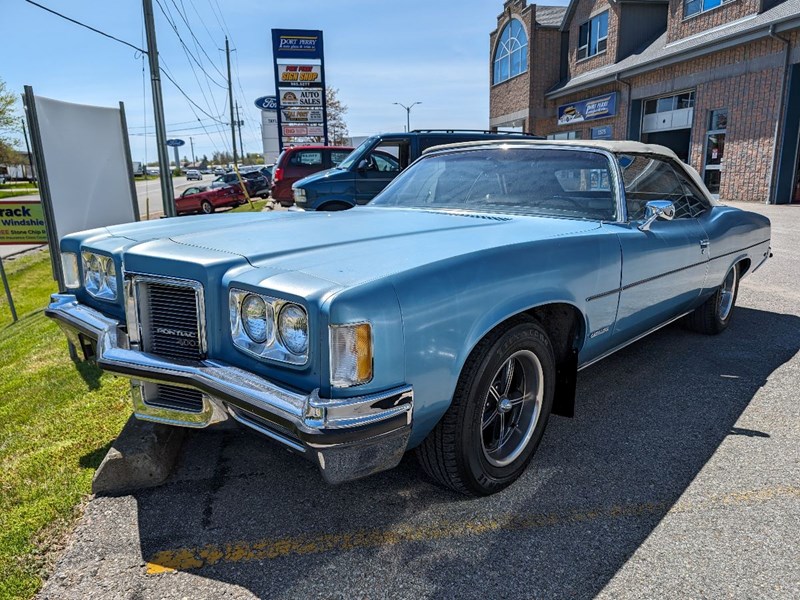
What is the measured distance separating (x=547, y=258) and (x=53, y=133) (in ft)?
14.4

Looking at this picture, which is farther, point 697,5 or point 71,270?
point 697,5

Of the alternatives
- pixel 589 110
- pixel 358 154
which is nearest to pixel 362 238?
pixel 358 154

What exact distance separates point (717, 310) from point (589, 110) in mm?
21115

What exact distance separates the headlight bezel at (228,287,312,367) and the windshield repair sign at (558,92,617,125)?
22985mm

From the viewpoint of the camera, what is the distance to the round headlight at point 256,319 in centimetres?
204

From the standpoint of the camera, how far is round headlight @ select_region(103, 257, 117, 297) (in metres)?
2.95

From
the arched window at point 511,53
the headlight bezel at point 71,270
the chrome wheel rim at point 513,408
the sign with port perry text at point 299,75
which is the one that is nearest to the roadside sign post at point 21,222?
the headlight bezel at point 71,270

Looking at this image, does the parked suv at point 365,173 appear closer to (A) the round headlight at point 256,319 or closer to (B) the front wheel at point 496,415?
(B) the front wheel at point 496,415

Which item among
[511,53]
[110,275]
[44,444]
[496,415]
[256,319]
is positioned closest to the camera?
[256,319]

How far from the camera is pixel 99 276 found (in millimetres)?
3072

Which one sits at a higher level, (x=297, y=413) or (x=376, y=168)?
(x=376, y=168)

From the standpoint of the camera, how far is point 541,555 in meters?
2.18

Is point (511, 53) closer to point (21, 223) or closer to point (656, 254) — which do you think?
point (21, 223)

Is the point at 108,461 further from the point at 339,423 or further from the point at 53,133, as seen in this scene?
the point at 53,133
